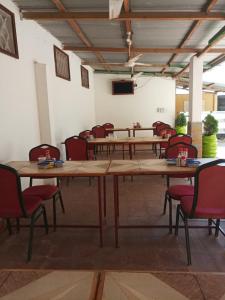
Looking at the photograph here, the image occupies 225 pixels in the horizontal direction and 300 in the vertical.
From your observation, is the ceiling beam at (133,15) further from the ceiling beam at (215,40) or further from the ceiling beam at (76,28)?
the ceiling beam at (215,40)

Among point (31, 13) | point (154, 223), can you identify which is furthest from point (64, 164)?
point (31, 13)

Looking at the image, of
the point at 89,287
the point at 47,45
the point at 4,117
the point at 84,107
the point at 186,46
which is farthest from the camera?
the point at 84,107

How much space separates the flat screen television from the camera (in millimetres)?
10016

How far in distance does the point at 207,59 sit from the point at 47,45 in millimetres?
Result: 4645

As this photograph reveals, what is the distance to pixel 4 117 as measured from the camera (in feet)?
10.9

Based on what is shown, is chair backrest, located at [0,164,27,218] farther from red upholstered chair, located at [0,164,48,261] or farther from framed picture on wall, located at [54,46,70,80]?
framed picture on wall, located at [54,46,70,80]

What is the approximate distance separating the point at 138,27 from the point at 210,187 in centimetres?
371

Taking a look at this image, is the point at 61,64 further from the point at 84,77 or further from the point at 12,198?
the point at 12,198

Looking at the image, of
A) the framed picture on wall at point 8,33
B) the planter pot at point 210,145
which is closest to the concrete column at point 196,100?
the planter pot at point 210,145

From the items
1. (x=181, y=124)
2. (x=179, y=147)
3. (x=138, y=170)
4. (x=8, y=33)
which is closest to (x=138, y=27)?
(x=8, y=33)

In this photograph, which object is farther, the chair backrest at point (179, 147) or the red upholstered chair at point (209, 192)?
the chair backrest at point (179, 147)

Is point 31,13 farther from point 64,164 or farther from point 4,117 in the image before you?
point 64,164

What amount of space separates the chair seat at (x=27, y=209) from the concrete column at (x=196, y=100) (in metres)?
5.08

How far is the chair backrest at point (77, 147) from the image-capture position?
15.5 feet
